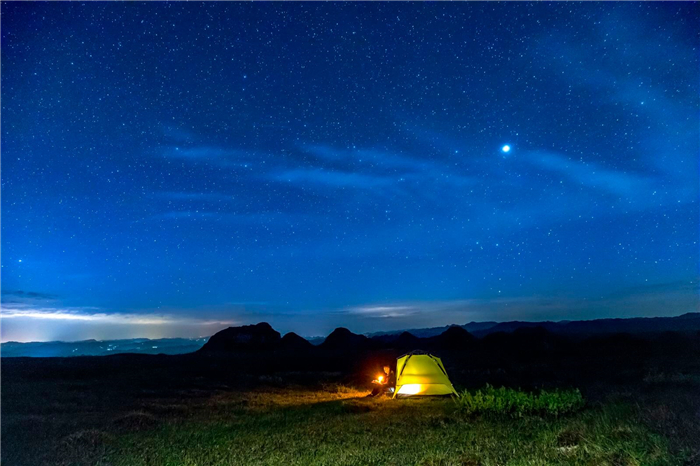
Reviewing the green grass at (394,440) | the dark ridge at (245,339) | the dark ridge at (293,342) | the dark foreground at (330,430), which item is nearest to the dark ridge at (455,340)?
the dark ridge at (293,342)

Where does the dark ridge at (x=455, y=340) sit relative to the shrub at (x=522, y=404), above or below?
below

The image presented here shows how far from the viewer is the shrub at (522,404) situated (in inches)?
626

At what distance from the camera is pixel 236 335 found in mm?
112875

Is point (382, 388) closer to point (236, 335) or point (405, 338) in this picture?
point (236, 335)

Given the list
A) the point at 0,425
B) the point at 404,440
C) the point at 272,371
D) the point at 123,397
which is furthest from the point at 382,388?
the point at 272,371

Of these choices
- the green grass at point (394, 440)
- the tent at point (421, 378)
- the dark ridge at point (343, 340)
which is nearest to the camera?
the green grass at point (394, 440)

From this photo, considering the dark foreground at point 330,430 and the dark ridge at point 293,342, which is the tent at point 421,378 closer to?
the dark foreground at point 330,430

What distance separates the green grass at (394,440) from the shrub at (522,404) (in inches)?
19.8

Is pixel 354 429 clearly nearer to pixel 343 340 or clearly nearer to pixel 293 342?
pixel 293 342

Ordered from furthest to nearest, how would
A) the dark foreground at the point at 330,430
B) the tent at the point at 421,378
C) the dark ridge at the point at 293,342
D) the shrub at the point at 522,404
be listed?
the dark ridge at the point at 293,342 < the tent at the point at 421,378 < the shrub at the point at 522,404 < the dark foreground at the point at 330,430

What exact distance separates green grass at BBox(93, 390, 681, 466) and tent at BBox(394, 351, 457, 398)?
3.77m

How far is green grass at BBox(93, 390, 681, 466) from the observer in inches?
391

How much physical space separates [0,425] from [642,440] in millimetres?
19755

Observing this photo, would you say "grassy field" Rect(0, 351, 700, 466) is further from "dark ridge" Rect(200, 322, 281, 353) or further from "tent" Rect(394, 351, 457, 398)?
"dark ridge" Rect(200, 322, 281, 353)
